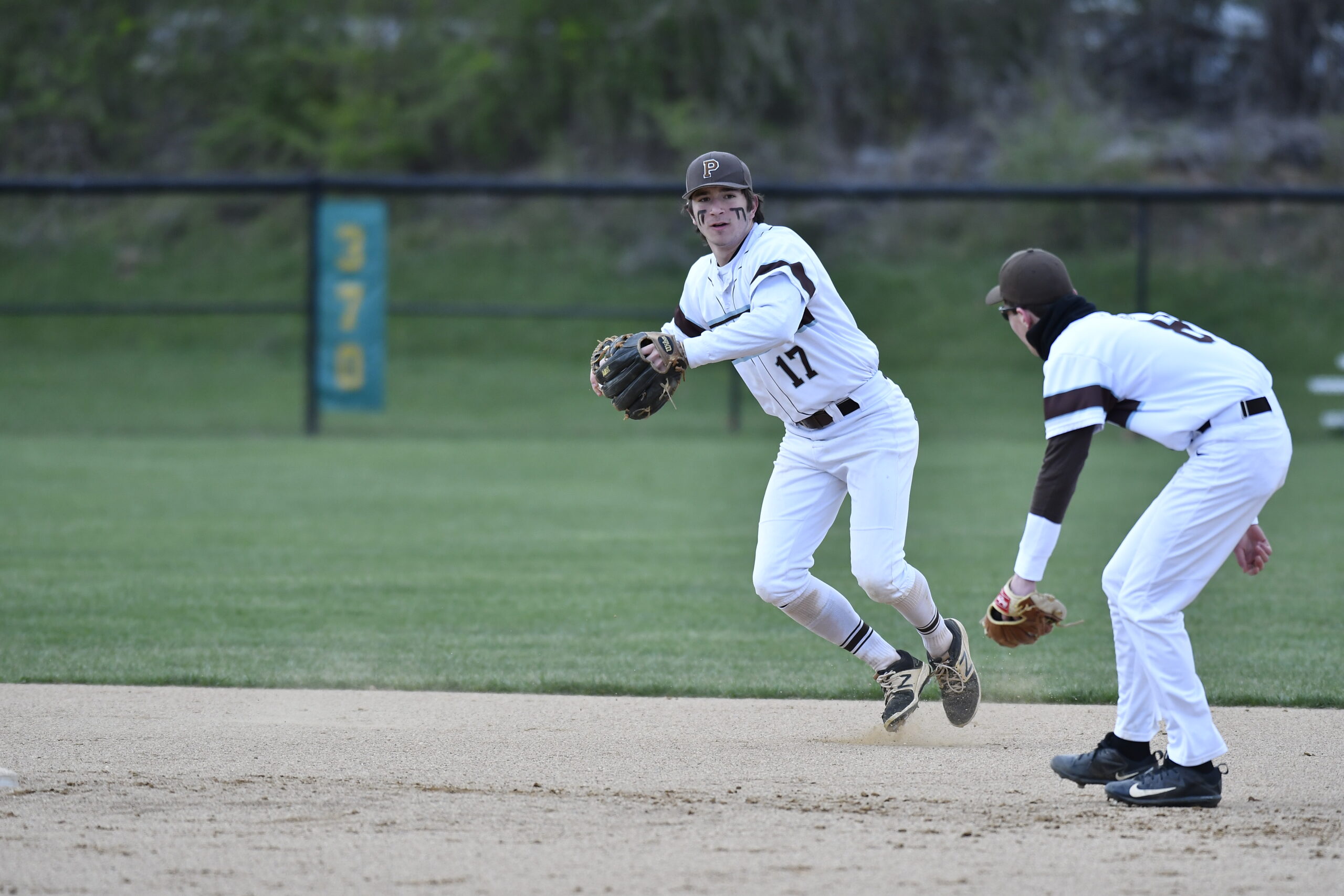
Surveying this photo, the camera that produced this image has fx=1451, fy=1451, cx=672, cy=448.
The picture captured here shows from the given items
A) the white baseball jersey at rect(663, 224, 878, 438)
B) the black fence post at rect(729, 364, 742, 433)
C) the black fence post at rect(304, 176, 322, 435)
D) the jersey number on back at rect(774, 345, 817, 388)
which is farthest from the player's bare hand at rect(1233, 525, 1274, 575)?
the black fence post at rect(304, 176, 322, 435)

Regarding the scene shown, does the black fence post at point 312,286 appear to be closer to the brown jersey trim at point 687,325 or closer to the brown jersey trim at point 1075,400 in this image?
the brown jersey trim at point 687,325

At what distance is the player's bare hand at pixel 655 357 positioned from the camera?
16.6ft

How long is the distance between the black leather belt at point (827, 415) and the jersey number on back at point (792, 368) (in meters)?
0.15

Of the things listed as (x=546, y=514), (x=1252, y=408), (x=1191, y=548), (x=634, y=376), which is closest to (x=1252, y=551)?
(x=1191, y=548)

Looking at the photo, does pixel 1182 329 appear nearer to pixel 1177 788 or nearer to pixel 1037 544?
pixel 1037 544

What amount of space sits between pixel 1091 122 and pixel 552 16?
10973 mm

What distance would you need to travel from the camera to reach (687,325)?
5434 mm

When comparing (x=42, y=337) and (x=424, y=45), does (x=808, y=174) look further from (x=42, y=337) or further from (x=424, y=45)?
(x=42, y=337)

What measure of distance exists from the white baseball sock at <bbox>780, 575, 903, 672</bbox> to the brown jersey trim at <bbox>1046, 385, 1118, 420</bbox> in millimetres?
1440

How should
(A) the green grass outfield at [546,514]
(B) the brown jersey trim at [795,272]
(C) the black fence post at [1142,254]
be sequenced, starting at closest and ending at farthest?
(B) the brown jersey trim at [795,272]
(A) the green grass outfield at [546,514]
(C) the black fence post at [1142,254]

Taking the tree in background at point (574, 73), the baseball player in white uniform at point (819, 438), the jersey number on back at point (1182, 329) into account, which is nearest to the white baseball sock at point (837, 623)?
the baseball player in white uniform at point (819, 438)

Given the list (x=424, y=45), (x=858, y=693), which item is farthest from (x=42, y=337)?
(x=858, y=693)

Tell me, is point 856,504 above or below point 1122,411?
below

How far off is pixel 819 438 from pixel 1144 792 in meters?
1.71
